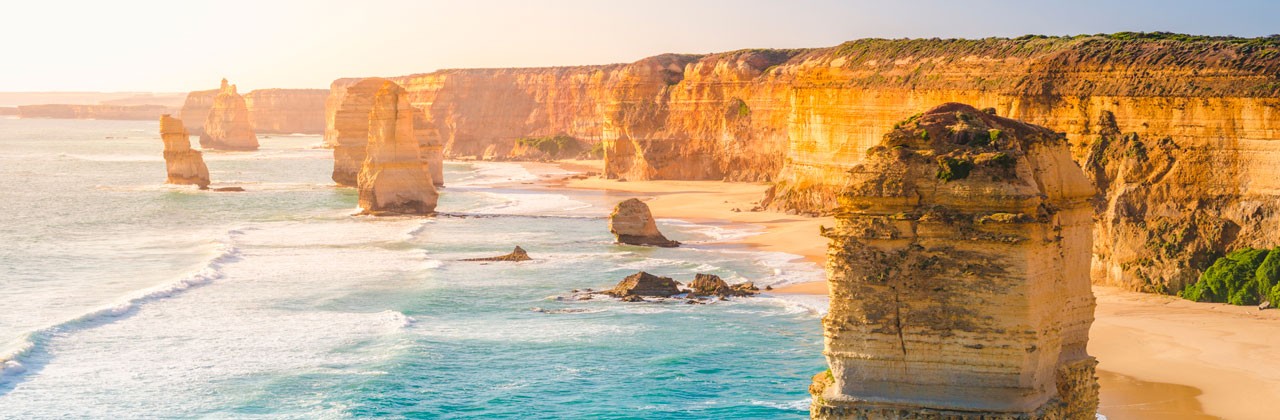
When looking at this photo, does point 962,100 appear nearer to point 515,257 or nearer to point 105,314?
point 515,257

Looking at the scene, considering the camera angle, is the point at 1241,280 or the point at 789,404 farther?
the point at 1241,280

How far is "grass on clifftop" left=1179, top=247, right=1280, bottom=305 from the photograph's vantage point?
26.5 m

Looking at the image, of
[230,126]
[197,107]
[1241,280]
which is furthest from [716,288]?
[197,107]

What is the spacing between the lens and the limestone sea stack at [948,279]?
11.8 metres

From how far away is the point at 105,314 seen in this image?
30.6 metres

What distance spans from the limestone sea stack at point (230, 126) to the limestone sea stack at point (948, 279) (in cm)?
13448

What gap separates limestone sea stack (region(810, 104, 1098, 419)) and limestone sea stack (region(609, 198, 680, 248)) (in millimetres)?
31659

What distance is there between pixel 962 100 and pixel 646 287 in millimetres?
13400

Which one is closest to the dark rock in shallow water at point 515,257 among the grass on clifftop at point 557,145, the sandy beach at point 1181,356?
the sandy beach at point 1181,356

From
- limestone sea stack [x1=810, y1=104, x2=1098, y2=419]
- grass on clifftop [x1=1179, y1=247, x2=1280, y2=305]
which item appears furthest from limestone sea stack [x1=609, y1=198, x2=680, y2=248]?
limestone sea stack [x1=810, y1=104, x2=1098, y2=419]

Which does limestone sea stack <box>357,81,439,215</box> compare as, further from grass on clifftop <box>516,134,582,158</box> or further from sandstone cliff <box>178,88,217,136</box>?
sandstone cliff <box>178,88,217,136</box>

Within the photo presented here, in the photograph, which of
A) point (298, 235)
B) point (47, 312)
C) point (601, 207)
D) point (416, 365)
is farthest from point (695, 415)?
point (601, 207)

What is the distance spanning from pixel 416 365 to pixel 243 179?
219 feet

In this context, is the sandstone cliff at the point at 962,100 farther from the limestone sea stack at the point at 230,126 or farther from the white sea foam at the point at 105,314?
the limestone sea stack at the point at 230,126
